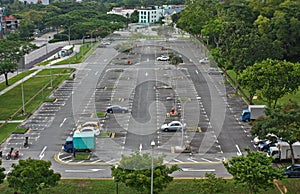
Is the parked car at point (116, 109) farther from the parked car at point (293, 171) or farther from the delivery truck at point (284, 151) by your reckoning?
the parked car at point (293, 171)

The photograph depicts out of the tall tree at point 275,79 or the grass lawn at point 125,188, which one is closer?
the grass lawn at point 125,188

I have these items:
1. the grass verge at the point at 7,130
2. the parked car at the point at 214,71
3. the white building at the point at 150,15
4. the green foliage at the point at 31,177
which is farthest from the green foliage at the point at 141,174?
the white building at the point at 150,15

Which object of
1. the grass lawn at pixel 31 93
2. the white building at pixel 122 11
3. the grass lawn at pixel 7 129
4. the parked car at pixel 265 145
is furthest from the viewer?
the white building at pixel 122 11

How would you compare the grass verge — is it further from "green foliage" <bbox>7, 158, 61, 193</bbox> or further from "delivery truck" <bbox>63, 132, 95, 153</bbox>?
"green foliage" <bbox>7, 158, 61, 193</bbox>

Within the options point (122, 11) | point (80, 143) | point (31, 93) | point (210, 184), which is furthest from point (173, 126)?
point (122, 11)

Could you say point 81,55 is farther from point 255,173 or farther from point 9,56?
point 255,173

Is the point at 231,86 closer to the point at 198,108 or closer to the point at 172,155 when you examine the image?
the point at 198,108

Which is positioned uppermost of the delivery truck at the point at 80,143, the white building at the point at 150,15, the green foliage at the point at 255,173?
the white building at the point at 150,15

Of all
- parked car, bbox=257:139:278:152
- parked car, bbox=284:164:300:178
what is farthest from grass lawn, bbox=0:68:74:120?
parked car, bbox=284:164:300:178
